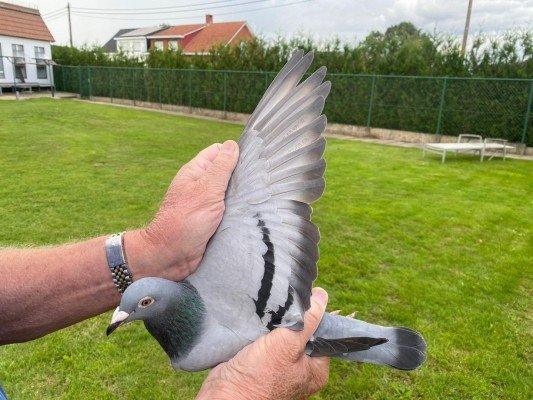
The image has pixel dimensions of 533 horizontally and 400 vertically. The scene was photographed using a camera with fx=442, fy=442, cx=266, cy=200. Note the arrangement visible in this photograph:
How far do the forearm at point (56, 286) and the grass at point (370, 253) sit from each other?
1267 millimetres

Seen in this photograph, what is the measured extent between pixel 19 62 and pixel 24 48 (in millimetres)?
1499

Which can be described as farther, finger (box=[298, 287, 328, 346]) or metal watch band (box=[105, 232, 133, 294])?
metal watch band (box=[105, 232, 133, 294])

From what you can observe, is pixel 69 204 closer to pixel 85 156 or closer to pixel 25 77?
pixel 85 156

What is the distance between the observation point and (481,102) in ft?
45.4

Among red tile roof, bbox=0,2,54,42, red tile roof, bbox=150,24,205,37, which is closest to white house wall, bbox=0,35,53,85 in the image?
red tile roof, bbox=0,2,54,42

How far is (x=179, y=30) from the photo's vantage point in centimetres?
4912

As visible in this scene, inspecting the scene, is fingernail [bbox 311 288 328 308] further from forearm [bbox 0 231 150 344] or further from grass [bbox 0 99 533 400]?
grass [bbox 0 99 533 400]

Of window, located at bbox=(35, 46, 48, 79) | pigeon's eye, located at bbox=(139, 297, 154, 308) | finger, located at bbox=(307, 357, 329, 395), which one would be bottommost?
finger, located at bbox=(307, 357, 329, 395)

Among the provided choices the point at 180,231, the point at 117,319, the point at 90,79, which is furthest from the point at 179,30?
the point at 117,319

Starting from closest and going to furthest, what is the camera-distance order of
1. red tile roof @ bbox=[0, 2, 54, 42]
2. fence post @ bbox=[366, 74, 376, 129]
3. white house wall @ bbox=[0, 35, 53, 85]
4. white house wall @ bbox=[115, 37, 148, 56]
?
1. fence post @ bbox=[366, 74, 376, 129]
2. white house wall @ bbox=[0, 35, 53, 85]
3. red tile roof @ bbox=[0, 2, 54, 42]
4. white house wall @ bbox=[115, 37, 148, 56]

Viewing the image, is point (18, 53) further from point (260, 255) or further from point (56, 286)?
point (260, 255)

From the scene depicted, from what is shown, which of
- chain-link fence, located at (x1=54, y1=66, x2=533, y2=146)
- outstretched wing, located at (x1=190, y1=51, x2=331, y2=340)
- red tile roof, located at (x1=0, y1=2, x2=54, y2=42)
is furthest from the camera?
red tile roof, located at (x1=0, y1=2, x2=54, y2=42)

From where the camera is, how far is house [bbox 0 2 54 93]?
2676 centimetres

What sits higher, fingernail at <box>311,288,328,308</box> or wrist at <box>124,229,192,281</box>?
wrist at <box>124,229,192,281</box>
